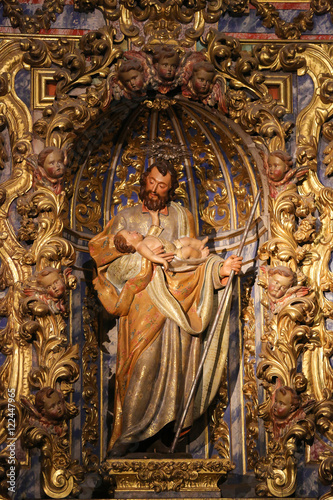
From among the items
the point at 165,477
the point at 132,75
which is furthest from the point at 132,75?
the point at 165,477

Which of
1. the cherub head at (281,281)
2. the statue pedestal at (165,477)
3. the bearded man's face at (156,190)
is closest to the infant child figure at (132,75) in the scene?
the bearded man's face at (156,190)

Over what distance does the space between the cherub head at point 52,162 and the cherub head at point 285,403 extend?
88.5 inches

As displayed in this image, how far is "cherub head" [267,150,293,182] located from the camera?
8297 millimetres

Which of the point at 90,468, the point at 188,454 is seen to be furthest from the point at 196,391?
the point at 90,468

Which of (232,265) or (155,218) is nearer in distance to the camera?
(232,265)

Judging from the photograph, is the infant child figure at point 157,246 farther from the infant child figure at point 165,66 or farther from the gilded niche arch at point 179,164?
the infant child figure at point 165,66

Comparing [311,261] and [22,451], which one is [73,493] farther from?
[311,261]

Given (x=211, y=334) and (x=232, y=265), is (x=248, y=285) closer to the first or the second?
(x=232, y=265)

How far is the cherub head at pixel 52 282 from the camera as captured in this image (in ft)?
26.2

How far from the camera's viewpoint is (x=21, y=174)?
8.32 meters

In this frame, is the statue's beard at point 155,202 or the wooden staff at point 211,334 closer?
the wooden staff at point 211,334

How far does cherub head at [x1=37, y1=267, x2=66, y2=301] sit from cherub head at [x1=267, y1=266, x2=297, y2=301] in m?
1.51

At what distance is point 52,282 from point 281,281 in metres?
1.64

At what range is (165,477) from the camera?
25.6 feet
